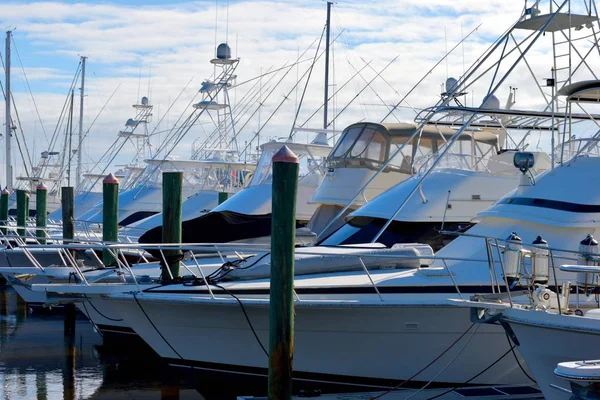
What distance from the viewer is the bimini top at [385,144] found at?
1816 cm

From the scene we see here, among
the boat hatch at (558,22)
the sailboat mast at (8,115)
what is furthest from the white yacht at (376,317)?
the sailboat mast at (8,115)

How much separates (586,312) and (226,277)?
454 cm

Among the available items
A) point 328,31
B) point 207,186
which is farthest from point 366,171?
point 207,186

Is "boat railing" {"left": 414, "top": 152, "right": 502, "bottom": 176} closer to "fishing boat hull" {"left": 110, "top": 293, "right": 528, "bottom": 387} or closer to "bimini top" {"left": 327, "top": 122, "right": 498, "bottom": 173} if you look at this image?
"bimini top" {"left": 327, "top": 122, "right": 498, "bottom": 173}

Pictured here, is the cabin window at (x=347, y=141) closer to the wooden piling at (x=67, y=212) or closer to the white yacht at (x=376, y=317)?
the wooden piling at (x=67, y=212)

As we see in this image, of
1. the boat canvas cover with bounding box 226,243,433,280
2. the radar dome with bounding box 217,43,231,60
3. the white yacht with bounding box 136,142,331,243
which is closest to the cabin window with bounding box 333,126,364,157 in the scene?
the white yacht with bounding box 136,142,331,243

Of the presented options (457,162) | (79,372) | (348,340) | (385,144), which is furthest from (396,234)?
(79,372)

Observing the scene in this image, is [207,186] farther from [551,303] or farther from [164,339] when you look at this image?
[551,303]

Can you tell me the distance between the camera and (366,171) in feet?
59.9

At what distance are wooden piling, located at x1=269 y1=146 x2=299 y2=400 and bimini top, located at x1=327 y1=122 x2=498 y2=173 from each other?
8556 mm

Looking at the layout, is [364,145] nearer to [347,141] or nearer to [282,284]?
[347,141]

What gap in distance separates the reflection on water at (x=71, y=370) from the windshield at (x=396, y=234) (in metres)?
3.26

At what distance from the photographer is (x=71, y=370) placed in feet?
47.9

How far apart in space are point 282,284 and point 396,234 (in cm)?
490
